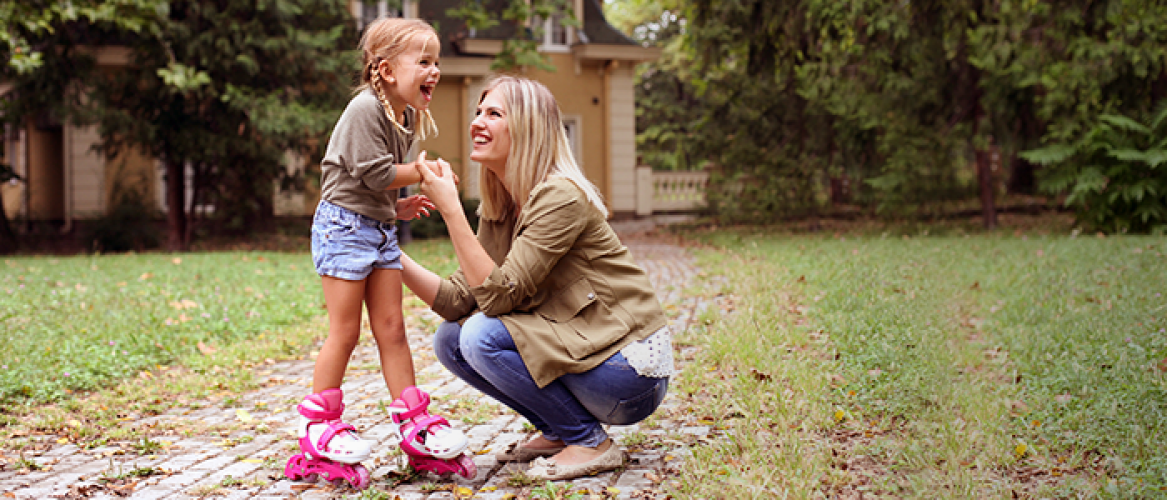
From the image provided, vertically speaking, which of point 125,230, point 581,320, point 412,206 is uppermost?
point 412,206

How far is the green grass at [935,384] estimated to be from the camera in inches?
118

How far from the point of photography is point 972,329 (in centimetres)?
592

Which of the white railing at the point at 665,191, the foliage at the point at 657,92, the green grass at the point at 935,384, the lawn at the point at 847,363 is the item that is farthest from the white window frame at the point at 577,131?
the green grass at the point at 935,384

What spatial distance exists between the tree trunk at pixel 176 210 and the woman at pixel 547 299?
13391 mm

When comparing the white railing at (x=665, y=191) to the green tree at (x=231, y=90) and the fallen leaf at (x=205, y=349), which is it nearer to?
the green tree at (x=231, y=90)

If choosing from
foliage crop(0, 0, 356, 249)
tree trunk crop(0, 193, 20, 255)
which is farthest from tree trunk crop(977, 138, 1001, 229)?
tree trunk crop(0, 193, 20, 255)

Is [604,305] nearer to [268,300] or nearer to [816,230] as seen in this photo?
[268,300]

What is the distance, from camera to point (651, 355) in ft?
10.1

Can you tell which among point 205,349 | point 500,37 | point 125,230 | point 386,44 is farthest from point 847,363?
point 500,37

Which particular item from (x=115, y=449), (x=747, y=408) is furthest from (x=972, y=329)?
(x=115, y=449)

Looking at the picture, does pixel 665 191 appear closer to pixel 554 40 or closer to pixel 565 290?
pixel 554 40

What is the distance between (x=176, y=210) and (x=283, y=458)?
13.1 m

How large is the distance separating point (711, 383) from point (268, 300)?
16.1 ft

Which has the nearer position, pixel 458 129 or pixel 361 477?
pixel 361 477
